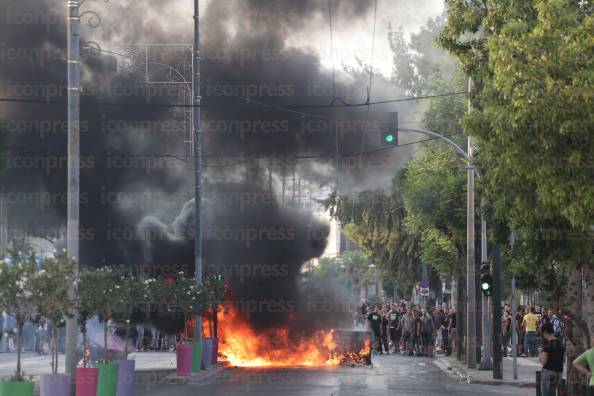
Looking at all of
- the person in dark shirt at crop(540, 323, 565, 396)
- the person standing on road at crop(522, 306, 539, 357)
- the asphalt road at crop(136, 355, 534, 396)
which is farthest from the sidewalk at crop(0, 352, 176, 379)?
the person in dark shirt at crop(540, 323, 565, 396)

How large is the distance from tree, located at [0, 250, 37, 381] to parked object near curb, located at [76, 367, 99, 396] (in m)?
1.41

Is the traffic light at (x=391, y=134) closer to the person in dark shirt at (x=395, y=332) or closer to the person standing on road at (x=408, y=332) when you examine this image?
the person standing on road at (x=408, y=332)

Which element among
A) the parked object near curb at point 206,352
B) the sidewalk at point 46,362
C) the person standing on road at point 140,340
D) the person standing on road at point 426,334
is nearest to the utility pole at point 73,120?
the sidewalk at point 46,362

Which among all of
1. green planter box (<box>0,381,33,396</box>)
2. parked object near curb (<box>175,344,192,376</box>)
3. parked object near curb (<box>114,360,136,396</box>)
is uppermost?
green planter box (<box>0,381,33,396</box>)

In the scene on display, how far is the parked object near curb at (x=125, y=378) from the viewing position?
21.6 metres

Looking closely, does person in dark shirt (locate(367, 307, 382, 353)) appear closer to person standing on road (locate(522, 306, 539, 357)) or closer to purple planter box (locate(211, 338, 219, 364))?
person standing on road (locate(522, 306, 539, 357))

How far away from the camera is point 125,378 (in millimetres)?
22203

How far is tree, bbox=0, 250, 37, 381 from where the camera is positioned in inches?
650

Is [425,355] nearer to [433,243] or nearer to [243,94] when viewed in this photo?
[433,243]

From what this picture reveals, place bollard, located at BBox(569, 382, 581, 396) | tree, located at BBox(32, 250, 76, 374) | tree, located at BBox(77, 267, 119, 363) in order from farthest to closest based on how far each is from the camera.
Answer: tree, located at BBox(77, 267, 119, 363) → tree, located at BBox(32, 250, 76, 374) → bollard, located at BBox(569, 382, 581, 396)

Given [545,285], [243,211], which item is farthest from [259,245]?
[545,285]

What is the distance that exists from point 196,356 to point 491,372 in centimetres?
767

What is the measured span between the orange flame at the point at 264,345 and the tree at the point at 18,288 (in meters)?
19.7

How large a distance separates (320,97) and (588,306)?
18014mm
